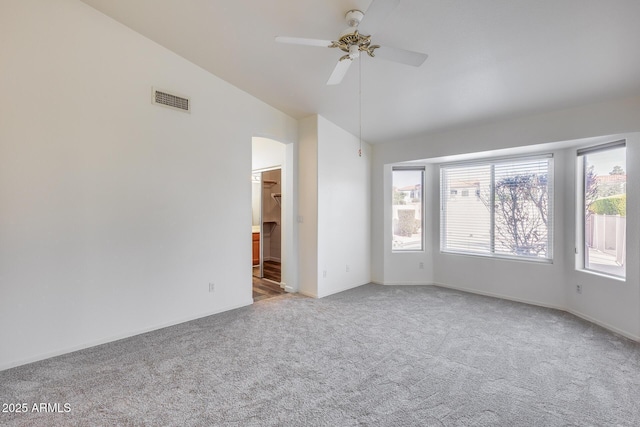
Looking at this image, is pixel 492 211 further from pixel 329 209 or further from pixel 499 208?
pixel 329 209

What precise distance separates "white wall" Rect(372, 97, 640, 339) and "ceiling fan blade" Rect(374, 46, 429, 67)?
2480mm

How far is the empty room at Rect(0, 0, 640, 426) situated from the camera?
2.27 m

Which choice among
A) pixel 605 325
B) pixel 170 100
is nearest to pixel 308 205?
pixel 170 100

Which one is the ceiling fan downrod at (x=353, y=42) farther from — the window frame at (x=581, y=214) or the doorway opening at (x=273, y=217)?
the window frame at (x=581, y=214)

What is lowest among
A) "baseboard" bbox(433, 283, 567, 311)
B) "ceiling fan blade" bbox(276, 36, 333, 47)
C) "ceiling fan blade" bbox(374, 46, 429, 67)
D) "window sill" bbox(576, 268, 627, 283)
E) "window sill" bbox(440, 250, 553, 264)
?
"baseboard" bbox(433, 283, 567, 311)

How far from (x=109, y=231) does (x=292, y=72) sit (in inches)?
105

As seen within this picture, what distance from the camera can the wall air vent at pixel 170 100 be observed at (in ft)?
11.2

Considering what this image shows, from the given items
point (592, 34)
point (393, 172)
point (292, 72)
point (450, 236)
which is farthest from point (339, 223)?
point (592, 34)

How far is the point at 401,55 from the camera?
2.37m

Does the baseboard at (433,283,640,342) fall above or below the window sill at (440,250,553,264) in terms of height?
below

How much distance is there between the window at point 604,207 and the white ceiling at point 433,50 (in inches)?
31.1

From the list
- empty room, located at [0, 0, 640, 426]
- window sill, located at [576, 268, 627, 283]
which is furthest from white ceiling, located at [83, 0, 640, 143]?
window sill, located at [576, 268, 627, 283]

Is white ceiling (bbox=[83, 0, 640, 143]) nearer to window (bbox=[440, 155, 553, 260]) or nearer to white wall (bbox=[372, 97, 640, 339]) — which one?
white wall (bbox=[372, 97, 640, 339])

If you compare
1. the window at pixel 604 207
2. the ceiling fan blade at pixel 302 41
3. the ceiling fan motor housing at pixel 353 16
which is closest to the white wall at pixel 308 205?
the ceiling fan motor housing at pixel 353 16
